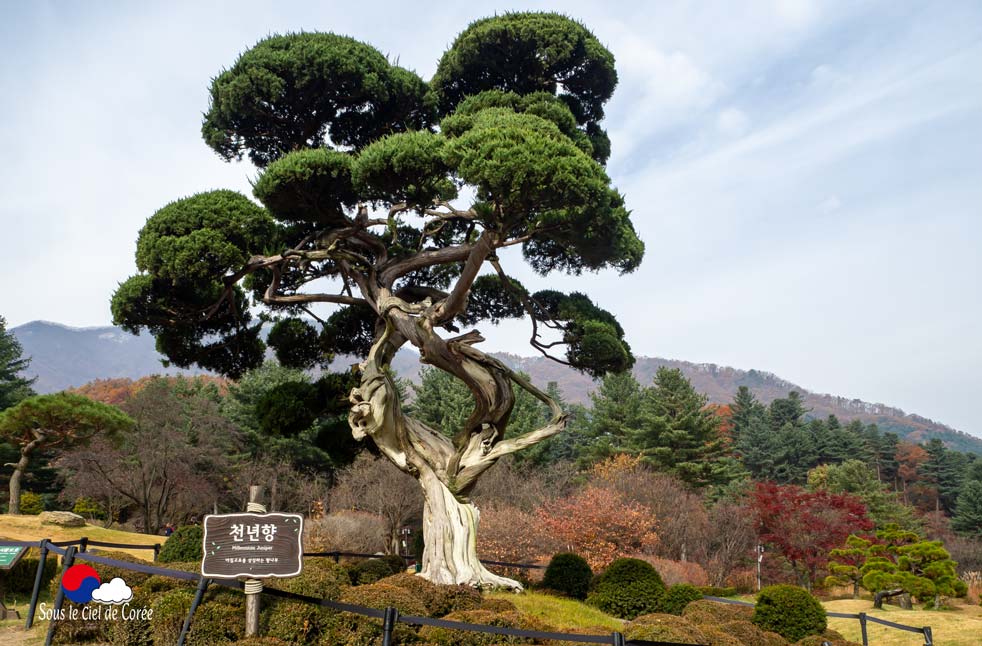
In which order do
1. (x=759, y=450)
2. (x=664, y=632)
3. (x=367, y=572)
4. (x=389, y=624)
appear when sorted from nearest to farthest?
(x=389, y=624) → (x=664, y=632) → (x=367, y=572) → (x=759, y=450)

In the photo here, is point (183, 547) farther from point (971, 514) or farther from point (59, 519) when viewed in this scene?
point (971, 514)

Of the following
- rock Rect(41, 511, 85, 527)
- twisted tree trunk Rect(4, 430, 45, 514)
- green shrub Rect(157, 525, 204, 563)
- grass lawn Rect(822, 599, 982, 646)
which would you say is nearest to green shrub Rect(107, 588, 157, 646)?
green shrub Rect(157, 525, 204, 563)

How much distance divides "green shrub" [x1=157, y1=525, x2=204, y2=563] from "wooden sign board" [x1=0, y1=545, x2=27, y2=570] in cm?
283

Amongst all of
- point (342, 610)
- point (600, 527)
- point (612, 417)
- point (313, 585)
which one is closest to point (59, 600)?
point (313, 585)

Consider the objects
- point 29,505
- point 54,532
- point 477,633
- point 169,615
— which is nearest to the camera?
point 169,615

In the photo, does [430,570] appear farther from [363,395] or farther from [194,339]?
[194,339]

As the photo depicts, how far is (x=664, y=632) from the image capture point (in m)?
6.70

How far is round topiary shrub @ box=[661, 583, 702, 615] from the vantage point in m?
10.7

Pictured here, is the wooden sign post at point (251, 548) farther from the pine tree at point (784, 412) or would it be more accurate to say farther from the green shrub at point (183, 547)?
the pine tree at point (784, 412)

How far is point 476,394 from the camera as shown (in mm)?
12398

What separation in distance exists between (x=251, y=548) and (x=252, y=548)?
1 cm

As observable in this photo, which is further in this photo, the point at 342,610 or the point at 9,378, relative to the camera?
the point at 9,378

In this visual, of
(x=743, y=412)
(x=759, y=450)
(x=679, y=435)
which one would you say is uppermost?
(x=743, y=412)

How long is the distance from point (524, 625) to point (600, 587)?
192 inches
